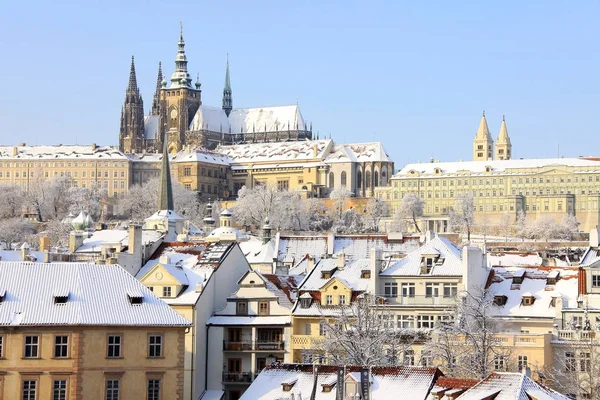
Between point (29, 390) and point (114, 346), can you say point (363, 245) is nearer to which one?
point (114, 346)

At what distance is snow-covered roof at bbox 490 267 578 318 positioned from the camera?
224ft

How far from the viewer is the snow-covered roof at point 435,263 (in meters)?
Result: 71.1

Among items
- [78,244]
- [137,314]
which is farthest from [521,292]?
[78,244]

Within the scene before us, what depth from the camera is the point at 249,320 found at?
71062 mm

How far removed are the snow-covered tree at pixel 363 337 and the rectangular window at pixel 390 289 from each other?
2.06 meters

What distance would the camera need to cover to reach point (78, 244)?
96.9 metres

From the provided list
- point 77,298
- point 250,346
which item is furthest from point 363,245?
point 77,298

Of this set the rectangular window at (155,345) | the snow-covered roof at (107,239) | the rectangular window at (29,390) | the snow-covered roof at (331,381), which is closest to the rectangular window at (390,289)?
the rectangular window at (155,345)

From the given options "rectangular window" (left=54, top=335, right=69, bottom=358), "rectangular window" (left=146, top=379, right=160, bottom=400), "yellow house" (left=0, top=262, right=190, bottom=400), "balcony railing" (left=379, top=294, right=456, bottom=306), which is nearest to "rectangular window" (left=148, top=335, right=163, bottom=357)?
"yellow house" (left=0, top=262, right=190, bottom=400)

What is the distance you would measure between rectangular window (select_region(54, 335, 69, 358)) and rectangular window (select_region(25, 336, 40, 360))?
70cm

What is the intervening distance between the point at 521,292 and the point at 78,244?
1457 inches

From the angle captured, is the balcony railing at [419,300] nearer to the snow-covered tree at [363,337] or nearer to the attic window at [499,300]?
the snow-covered tree at [363,337]

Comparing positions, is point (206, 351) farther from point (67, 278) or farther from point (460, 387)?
point (460, 387)

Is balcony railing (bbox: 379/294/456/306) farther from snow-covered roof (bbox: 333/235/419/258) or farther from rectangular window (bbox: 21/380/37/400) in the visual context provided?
snow-covered roof (bbox: 333/235/419/258)
